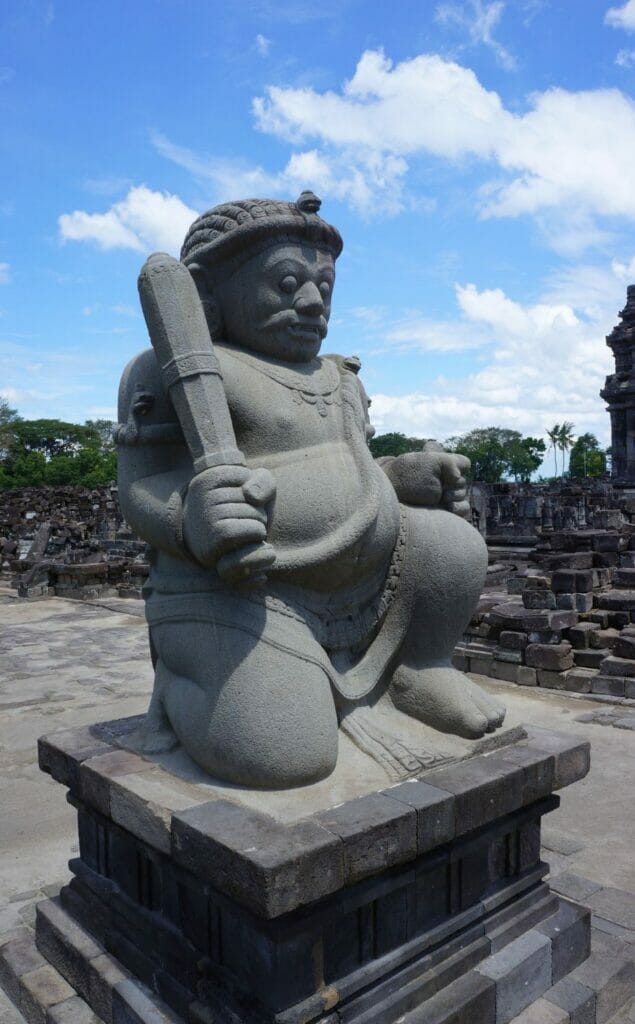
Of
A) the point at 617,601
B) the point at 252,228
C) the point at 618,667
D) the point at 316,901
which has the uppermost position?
the point at 252,228

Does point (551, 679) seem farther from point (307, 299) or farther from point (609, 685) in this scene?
point (307, 299)

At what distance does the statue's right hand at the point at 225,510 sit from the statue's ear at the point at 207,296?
27.8 inches

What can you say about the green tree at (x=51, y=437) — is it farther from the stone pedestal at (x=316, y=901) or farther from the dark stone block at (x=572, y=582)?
the stone pedestal at (x=316, y=901)

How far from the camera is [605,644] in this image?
7086mm

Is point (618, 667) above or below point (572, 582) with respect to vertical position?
below

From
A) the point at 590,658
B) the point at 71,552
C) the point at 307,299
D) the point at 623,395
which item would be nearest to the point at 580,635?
the point at 590,658

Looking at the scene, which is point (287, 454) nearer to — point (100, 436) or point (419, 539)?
point (419, 539)

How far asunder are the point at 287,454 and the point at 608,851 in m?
2.59

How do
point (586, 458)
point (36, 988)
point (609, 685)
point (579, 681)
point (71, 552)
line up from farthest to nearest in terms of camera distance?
1. point (586, 458)
2. point (71, 552)
3. point (579, 681)
4. point (609, 685)
5. point (36, 988)

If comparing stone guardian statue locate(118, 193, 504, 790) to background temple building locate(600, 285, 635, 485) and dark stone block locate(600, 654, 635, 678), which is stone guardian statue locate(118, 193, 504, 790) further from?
background temple building locate(600, 285, 635, 485)

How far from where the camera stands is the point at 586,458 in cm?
5688

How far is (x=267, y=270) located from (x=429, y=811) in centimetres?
179

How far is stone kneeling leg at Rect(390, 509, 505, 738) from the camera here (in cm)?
263

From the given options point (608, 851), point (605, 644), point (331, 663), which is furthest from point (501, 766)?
point (605, 644)
